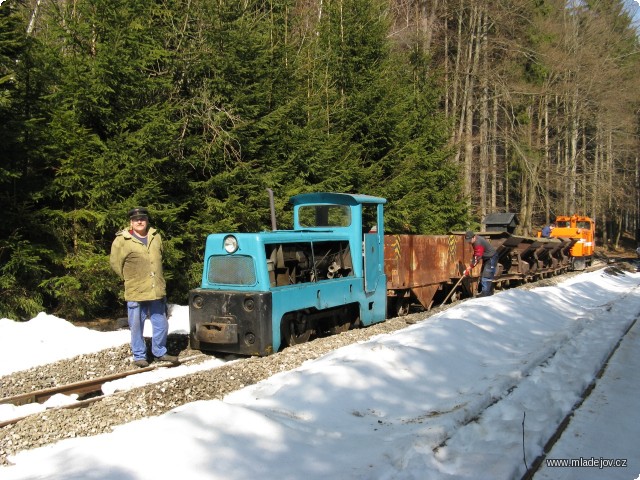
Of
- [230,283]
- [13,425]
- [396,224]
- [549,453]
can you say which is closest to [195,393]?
[13,425]

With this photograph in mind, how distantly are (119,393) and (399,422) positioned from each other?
280 centimetres

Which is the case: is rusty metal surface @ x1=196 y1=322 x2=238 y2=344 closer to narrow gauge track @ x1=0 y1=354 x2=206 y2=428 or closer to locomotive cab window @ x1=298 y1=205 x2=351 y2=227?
narrow gauge track @ x1=0 y1=354 x2=206 y2=428

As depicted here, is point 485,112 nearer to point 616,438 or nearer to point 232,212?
point 232,212

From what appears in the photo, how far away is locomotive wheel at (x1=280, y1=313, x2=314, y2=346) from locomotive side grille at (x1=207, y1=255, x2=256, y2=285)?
0.85 m

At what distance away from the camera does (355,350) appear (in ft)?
20.6

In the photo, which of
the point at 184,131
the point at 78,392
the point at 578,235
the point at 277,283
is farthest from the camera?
the point at 578,235

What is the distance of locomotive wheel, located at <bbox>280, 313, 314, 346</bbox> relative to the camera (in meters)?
7.61

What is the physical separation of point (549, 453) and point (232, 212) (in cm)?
846

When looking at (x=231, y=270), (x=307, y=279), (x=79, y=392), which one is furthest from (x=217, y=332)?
(x=79, y=392)

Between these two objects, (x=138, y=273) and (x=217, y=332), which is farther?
(x=217, y=332)

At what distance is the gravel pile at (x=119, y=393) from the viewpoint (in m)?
4.41

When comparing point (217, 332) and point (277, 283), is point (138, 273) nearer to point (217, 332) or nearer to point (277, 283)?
point (217, 332)

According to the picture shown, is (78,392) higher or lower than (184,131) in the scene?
lower

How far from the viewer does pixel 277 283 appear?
7484 mm
